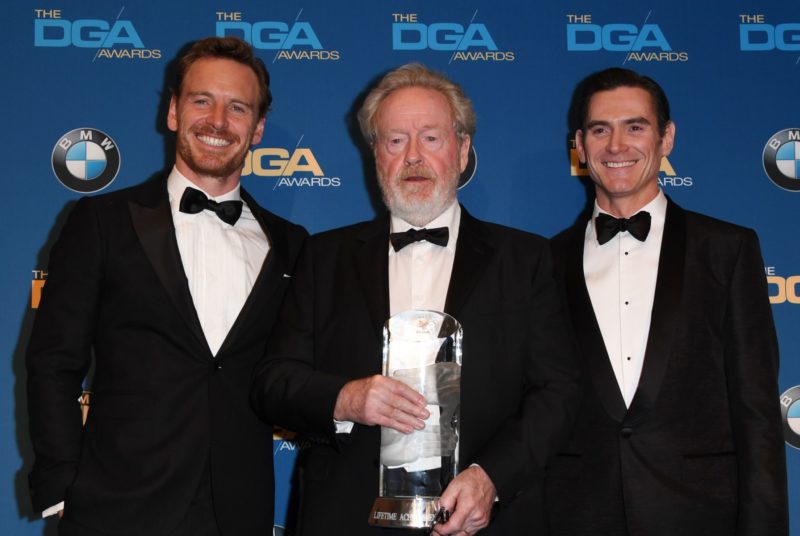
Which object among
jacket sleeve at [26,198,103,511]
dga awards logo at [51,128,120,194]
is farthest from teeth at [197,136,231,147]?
dga awards logo at [51,128,120,194]

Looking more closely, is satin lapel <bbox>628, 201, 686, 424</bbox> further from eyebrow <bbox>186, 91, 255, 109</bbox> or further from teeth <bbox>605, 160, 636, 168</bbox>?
eyebrow <bbox>186, 91, 255, 109</bbox>

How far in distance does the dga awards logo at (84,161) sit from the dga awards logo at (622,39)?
2.18 meters

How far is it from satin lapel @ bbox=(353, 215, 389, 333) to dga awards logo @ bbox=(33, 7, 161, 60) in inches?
66.7

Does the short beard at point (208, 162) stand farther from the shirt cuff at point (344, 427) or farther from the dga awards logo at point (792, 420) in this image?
the dga awards logo at point (792, 420)

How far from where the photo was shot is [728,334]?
270 cm

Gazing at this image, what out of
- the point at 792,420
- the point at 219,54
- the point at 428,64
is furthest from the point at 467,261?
the point at 792,420

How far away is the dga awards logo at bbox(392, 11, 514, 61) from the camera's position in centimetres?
386

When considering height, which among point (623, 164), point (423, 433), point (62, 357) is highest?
point (623, 164)

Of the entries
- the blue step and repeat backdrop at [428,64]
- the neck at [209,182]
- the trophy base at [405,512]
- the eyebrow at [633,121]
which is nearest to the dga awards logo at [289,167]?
the blue step and repeat backdrop at [428,64]

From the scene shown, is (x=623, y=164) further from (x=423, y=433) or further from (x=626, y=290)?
(x=423, y=433)

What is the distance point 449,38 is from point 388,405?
224 cm

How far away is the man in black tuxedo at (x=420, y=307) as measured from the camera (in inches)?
89.4

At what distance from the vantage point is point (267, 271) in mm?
2881

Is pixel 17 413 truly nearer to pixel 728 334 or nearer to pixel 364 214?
pixel 364 214
